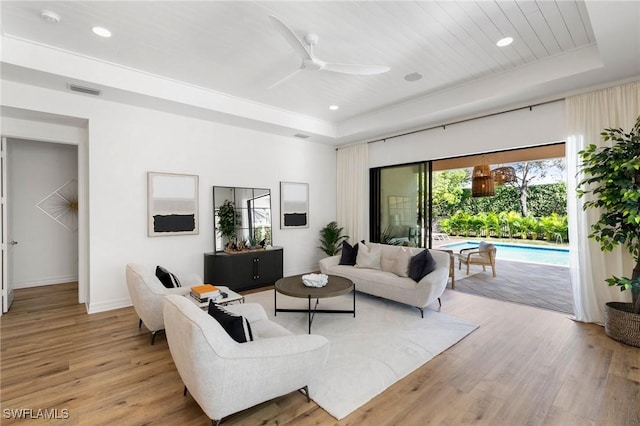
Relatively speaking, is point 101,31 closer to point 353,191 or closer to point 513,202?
point 353,191

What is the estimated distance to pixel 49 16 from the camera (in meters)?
2.79

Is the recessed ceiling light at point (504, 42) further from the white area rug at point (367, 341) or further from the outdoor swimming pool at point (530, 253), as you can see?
the outdoor swimming pool at point (530, 253)

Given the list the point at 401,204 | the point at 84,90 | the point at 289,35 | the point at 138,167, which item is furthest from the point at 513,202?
the point at 84,90

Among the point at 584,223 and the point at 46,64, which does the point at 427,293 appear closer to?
the point at 584,223

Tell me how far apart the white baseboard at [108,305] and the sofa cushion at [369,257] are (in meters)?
3.59

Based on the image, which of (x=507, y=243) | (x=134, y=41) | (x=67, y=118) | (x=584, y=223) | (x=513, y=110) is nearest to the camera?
(x=134, y=41)

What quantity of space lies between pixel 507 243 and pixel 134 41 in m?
12.2

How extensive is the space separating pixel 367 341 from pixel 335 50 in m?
3.27

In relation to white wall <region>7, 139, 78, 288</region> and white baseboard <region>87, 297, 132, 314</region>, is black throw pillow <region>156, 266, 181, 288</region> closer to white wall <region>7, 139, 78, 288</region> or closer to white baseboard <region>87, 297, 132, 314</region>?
white baseboard <region>87, 297, 132, 314</region>

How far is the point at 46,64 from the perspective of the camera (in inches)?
132

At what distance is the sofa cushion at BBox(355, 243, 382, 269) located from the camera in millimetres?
4922

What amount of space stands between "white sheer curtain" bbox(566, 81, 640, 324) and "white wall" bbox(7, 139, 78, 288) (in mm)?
8120

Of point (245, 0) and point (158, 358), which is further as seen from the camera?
point (158, 358)

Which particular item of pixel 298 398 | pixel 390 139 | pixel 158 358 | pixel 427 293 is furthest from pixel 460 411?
pixel 390 139
